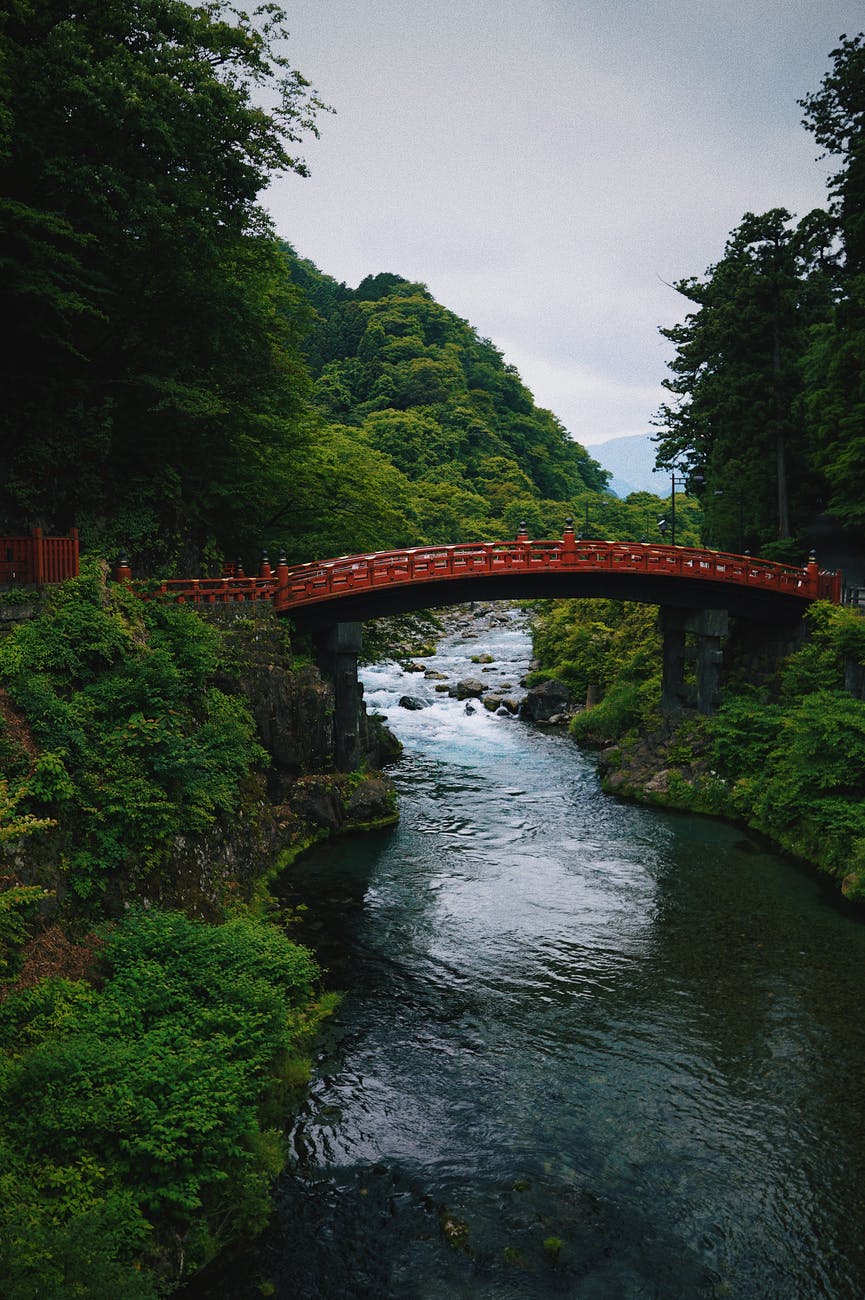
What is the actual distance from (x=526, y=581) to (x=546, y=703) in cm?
1273

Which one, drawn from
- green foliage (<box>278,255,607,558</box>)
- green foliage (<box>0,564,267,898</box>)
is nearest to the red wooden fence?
green foliage (<box>0,564,267,898</box>)

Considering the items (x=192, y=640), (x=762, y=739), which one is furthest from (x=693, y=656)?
(x=192, y=640)

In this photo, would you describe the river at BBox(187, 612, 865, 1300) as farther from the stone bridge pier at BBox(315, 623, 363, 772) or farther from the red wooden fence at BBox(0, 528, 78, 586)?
the red wooden fence at BBox(0, 528, 78, 586)

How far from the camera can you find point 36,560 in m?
17.3

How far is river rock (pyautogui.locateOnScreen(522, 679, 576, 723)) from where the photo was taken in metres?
41.0

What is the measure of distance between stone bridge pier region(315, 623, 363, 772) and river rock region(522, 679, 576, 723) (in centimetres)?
1475

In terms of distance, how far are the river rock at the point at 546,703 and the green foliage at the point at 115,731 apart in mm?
23355

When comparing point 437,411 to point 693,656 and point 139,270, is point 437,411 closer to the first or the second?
point 693,656

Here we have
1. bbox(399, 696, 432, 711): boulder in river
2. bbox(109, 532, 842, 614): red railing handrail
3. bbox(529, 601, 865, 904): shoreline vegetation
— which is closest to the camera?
bbox(529, 601, 865, 904): shoreline vegetation

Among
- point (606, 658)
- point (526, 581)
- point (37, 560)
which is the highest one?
point (37, 560)

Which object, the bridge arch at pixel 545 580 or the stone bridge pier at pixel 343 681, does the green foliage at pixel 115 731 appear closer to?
the stone bridge pier at pixel 343 681

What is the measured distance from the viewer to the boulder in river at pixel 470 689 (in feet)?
146

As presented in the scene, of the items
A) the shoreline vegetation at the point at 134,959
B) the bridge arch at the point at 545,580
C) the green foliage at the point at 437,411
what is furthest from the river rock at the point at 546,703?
the shoreline vegetation at the point at 134,959

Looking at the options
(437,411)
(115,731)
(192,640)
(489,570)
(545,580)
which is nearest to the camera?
(115,731)
